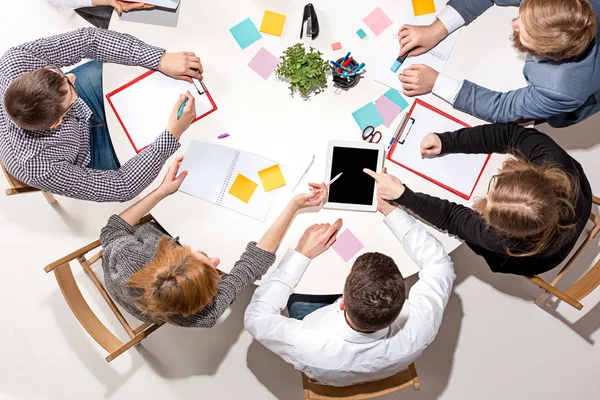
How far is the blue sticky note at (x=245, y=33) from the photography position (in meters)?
1.96

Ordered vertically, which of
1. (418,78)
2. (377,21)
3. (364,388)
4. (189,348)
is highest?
(377,21)

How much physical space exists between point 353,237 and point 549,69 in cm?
95

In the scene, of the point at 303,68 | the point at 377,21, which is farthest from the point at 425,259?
the point at 377,21

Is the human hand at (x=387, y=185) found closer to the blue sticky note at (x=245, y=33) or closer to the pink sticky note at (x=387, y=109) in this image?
the pink sticky note at (x=387, y=109)

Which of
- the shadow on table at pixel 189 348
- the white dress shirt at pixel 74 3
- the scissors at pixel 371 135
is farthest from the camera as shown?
the shadow on table at pixel 189 348

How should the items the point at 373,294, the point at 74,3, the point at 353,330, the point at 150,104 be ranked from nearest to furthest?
1. the point at 373,294
2. the point at 353,330
3. the point at 150,104
4. the point at 74,3

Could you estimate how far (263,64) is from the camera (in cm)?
195

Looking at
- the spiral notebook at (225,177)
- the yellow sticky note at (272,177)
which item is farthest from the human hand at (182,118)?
the yellow sticky note at (272,177)

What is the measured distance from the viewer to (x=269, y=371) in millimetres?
2688

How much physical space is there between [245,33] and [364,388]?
4.77ft

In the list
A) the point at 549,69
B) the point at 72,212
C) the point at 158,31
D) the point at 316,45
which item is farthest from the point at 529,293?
the point at 72,212

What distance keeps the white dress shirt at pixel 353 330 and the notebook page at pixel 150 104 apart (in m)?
0.70

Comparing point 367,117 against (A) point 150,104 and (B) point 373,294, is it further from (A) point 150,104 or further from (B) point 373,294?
(A) point 150,104

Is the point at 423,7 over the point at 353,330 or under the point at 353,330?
over
